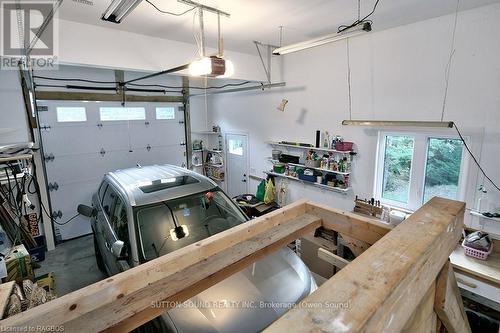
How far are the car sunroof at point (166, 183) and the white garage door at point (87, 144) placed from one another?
279 cm

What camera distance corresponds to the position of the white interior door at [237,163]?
6.02 m

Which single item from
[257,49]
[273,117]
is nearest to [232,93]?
[273,117]

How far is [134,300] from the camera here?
2.84 ft

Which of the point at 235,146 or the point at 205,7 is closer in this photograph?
the point at 205,7

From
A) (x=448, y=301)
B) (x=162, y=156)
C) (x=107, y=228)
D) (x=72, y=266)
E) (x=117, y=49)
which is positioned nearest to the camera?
(x=448, y=301)

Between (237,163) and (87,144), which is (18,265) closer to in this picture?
(87,144)

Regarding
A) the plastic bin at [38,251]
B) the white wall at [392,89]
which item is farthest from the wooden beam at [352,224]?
the plastic bin at [38,251]

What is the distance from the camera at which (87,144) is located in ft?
16.4

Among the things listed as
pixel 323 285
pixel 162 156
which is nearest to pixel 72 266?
pixel 162 156

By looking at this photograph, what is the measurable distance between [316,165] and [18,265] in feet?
13.8

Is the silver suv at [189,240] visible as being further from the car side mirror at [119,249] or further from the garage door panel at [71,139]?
the garage door panel at [71,139]

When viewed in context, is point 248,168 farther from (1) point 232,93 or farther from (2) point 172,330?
(2) point 172,330

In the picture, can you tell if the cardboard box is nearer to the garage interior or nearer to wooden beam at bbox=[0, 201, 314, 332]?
the garage interior

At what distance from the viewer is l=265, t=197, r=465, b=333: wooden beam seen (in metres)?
0.52
